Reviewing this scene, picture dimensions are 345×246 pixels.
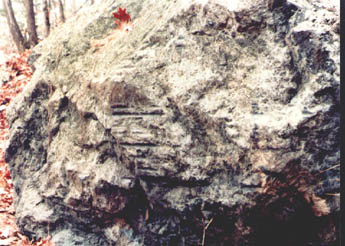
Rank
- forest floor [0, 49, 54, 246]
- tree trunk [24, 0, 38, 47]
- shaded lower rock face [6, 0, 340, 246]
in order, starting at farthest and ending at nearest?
tree trunk [24, 0, 38, 47] → forest floor [0, 49, 54, 246] → shaded lower rock face [6, 0, 340, 246]

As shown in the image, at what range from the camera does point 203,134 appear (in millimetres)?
2342

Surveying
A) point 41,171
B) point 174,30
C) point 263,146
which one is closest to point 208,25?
point 174,30

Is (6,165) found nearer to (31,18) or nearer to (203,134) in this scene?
(203,134)

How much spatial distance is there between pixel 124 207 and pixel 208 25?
1857mm

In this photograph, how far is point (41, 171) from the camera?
338cm

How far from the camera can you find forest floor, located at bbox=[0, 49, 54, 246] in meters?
3.23

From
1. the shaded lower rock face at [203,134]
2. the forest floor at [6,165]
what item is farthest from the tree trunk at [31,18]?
the shaded lower rock face at [203,134]

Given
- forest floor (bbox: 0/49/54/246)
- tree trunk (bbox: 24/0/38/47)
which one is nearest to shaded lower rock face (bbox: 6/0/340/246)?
forest floor (bbox: 0/49/54/246)

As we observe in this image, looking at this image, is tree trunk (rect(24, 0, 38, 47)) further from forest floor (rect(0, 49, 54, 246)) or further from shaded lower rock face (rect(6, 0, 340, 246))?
shaded lower rock face (rect(6, 0, 340, 246))

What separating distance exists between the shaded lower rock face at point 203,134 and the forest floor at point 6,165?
0.54ft

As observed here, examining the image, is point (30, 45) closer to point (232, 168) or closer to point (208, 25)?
point (208, 25)

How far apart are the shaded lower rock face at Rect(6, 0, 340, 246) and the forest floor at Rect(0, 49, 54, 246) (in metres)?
0.16

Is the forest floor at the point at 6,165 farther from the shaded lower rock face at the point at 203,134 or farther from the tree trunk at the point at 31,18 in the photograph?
the tree trunk at the point at 31,18

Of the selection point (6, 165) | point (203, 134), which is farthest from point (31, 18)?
point (203, 134)
